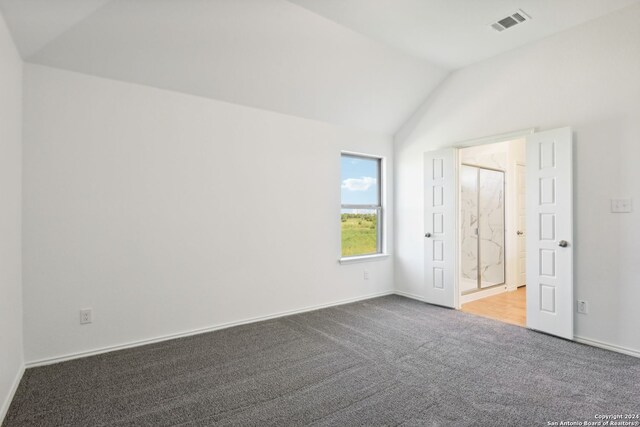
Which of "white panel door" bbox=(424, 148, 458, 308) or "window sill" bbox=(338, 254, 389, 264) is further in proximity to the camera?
"window sill" bbox=(338, 254, 389, 264)

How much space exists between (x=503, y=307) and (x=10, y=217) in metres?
5.13

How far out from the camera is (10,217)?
7.36 feet

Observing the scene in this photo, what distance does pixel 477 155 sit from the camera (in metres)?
5.05

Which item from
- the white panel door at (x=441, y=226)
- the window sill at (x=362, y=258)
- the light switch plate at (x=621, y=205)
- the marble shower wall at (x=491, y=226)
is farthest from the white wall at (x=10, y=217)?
the marble shower wall at (x=491, y=226)

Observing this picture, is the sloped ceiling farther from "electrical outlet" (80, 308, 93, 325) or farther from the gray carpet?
the gray carpet

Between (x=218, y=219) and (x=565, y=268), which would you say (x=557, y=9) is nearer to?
(x=565, y=268)

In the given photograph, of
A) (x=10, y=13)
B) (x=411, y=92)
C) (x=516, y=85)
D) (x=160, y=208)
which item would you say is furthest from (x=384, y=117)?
(x=10, y=13)

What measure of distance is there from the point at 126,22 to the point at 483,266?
5348 millimetres

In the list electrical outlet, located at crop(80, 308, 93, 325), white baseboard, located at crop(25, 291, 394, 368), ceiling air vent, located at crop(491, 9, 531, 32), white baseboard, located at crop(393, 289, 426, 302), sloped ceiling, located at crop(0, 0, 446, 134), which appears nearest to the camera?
sloped ceiling, located at crop(0, 0, 446, 134)

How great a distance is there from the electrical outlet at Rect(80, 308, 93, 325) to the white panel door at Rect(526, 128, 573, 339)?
4.19 m

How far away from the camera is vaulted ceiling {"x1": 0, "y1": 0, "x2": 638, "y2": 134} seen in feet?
8.18

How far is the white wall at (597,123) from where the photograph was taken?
2.85 metres

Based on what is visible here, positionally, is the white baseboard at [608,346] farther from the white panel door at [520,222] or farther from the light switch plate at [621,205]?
the white panel door at [520,222]

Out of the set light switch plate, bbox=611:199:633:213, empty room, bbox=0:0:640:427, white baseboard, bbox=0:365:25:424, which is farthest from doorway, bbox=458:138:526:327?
white baseboard, bbox=0:365:25:424
